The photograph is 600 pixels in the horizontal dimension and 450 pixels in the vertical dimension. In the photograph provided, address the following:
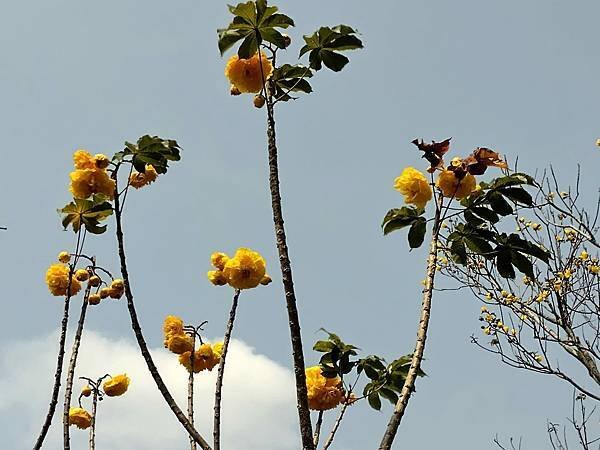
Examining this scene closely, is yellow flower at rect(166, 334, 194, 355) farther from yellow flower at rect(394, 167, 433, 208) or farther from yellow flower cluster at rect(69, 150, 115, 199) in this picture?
yellow flower at rect(394, 167, 433, 208)

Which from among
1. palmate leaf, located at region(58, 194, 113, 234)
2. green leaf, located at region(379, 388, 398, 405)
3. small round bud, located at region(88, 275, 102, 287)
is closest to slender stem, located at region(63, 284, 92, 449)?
small round bud, located at region(88, 275, 102, 287)

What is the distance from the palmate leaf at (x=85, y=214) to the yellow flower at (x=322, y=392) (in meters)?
0.74

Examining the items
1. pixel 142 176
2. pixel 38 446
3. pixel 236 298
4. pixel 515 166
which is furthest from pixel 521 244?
pixel 515 166

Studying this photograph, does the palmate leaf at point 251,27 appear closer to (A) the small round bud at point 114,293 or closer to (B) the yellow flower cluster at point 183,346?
(B) the yellow flower cluster at point 183,346

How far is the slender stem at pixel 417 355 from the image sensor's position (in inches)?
43.6

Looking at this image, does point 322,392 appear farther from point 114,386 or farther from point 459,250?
point 114,386

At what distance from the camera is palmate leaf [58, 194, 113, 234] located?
6.02ft

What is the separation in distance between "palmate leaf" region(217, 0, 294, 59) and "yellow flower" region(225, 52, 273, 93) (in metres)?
0.09

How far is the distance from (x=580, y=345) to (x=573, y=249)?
1.01 m

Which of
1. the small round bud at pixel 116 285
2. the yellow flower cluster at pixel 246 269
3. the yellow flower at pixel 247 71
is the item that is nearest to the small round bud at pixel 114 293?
the small round bud at pixel 116 285

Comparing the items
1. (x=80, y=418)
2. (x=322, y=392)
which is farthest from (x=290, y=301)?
(x=80, y=418)

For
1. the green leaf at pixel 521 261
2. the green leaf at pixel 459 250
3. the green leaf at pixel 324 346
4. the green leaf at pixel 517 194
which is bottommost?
the green leaf at pixel 324 346

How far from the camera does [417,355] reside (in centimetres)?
120

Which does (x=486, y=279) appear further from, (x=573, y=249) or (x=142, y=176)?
(x=142, y=176)
